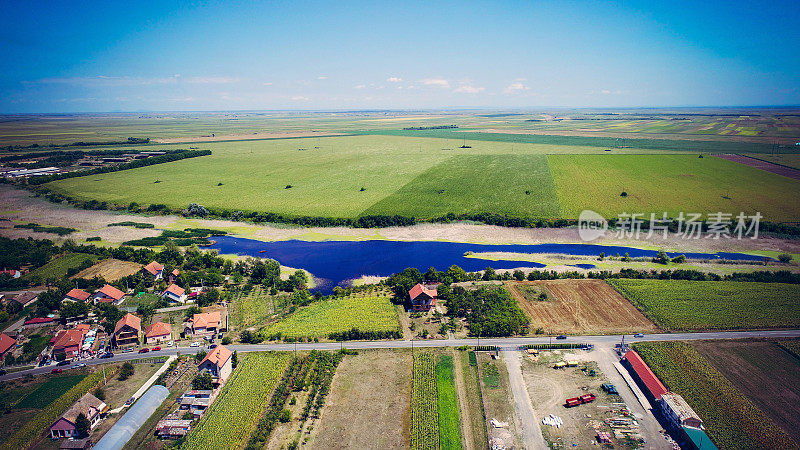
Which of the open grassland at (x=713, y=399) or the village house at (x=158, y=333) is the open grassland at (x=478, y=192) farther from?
the village house at (x=158, y=333)

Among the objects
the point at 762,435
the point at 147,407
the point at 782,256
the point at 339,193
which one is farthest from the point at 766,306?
the point at 339,193

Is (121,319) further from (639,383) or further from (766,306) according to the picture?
(766,306)

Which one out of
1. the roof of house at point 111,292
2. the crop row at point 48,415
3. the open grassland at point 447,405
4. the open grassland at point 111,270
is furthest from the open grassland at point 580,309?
the open grassland at point 111,270

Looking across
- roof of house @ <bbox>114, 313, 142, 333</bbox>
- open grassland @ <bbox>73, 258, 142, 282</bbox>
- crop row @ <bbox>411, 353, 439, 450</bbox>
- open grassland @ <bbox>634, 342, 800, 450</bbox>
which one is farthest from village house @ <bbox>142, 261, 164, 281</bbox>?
open grassland @ <bbox>634, 342, 800, 450</bbox>

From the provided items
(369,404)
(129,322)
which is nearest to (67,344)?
(129,322)

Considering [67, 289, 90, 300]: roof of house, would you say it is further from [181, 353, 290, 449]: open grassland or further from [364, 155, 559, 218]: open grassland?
[364, 155, 559, 218]: open grassland

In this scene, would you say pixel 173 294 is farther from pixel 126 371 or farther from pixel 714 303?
pixel 714 303
